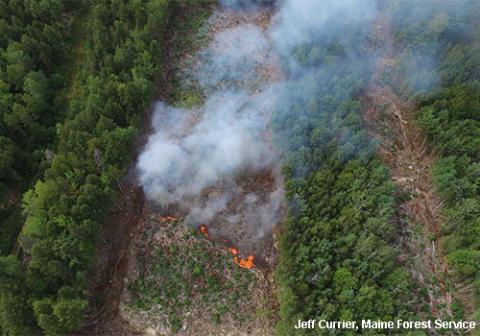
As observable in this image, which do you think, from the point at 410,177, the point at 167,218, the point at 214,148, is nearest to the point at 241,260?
the point at 167,218

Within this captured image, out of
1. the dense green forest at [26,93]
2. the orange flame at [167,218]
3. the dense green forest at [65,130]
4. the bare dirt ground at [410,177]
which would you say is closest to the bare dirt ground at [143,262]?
the orange flame at [167,218]

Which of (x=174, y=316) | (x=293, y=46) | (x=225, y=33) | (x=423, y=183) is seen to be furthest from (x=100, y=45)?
(x=423, y=183)

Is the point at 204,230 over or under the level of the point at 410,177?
under

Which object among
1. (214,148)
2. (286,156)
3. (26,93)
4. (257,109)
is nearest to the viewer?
(286,156)

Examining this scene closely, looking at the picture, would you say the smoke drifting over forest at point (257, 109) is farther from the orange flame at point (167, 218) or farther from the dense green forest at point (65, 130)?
the dense green forest at point (65, 130)

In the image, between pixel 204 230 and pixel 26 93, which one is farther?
pixel 26 93

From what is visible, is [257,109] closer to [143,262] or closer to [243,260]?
[243,260]
